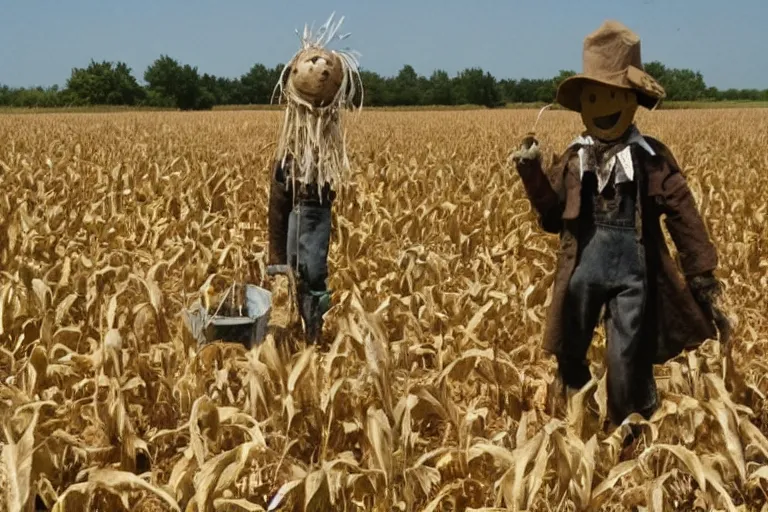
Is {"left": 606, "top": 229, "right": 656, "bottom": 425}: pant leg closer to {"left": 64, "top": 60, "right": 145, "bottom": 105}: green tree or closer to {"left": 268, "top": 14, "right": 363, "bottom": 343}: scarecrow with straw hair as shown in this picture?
{"left": 268, "top": 14, "right": 363, "bottom": 343}: scarecrow with straw hair

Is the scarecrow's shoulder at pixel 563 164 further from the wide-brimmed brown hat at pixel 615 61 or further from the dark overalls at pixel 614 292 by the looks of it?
the wide-brimmed brown hat at pixel 615 61

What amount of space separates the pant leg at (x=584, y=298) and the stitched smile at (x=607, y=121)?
39cm

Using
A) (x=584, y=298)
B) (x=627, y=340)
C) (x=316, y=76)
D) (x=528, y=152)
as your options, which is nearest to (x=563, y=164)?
(x=528, y=152)

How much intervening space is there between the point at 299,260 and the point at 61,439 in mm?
1575

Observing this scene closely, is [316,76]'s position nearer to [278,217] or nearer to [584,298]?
[278,217]

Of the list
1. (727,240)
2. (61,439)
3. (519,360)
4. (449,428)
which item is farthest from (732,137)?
(61,439)

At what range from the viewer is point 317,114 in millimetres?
3697

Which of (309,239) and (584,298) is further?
(309,239)

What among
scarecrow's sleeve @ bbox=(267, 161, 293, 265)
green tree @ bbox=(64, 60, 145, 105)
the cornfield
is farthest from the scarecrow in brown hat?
green tree @ bbox=(64, 60, 145, 105)

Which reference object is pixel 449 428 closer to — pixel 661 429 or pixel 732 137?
pixel 661 429

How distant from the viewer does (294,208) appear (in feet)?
12.6

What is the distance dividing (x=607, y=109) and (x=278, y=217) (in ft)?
5.96

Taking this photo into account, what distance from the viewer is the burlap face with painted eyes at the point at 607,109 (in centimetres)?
270

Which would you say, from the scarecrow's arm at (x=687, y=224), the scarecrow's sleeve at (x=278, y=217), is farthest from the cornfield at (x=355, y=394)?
the scarecrow's arm at (x=687, y=224)
